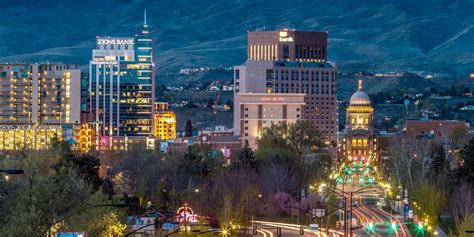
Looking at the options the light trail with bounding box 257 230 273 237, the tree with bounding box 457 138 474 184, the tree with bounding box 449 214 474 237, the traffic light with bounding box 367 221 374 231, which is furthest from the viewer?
the tree with bounding box 457 138 474 184

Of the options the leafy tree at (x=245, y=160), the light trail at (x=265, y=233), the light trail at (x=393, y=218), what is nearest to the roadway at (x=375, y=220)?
the light trail at (x=393, y=218)

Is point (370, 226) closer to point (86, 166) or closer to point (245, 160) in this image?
point (86, 166)

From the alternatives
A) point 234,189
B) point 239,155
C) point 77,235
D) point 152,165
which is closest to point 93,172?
point 234,189

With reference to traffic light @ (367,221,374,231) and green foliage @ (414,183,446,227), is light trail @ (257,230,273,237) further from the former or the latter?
green foliage @ (414,183,446,227)

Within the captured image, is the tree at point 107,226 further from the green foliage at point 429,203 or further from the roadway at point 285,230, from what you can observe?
the green foliage at point 429,203

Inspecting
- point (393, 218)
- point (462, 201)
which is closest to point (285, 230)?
point (462, 201)

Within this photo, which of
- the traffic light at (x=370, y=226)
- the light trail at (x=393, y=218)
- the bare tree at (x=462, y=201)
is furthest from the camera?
the bare tree at (x=462, y=201)

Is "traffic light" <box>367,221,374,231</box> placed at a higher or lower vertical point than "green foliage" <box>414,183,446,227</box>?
lower

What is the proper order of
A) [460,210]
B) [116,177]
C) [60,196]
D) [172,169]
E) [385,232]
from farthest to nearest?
1. [116,177]
2. [172,169]
3. [460,210]
4. [385,232]
5. [60,196]

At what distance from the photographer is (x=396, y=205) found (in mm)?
135250

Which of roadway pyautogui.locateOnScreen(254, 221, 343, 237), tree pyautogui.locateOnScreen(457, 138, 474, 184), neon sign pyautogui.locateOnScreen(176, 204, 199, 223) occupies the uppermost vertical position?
tree pyautogui.locateOnScreen(457, 138, 474, 184)

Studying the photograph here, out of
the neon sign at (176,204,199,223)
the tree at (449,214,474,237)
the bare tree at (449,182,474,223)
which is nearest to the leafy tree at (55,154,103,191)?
the neon sign at (176,204,199,223)

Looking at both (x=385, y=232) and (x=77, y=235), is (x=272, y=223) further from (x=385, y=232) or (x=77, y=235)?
(x=77, y=235)

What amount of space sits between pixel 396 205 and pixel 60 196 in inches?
2773
